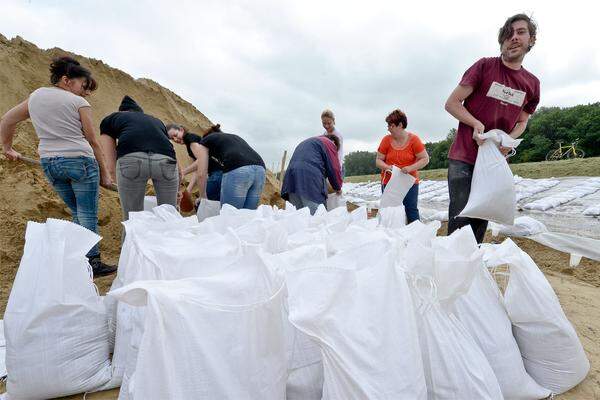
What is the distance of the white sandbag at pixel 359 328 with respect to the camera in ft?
2.35

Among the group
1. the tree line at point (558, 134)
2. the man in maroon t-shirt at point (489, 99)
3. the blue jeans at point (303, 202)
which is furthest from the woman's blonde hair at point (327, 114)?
the tree line at point (558, 134)

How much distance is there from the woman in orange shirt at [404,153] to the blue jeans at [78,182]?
2.38 m

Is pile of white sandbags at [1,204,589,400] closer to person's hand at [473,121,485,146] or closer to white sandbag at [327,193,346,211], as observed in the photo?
person's hand at [473,121,485,146]

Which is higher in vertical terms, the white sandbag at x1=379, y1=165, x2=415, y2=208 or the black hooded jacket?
the black hooded jacket

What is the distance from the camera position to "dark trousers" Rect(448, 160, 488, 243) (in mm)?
2035

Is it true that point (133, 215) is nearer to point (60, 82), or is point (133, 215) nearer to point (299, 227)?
point (299, 227)

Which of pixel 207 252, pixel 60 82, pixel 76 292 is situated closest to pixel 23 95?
pixel 60 82

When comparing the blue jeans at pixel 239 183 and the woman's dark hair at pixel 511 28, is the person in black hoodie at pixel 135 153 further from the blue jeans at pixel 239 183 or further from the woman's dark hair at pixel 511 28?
the woman's dark hair at pixel 511 28

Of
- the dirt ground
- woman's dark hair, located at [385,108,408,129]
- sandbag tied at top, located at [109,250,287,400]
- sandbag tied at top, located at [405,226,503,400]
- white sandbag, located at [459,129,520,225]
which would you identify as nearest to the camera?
sandbag tied at top, located at [109,250,287,400]

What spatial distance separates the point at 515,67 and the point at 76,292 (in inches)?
95.7

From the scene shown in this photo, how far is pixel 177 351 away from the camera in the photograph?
0.70m

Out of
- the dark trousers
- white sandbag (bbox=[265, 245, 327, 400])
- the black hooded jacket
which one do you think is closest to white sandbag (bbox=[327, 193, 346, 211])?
the dark trousers

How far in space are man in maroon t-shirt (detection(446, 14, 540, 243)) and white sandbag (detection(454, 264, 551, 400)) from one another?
3.46ft

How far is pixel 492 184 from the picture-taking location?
1.82 m
